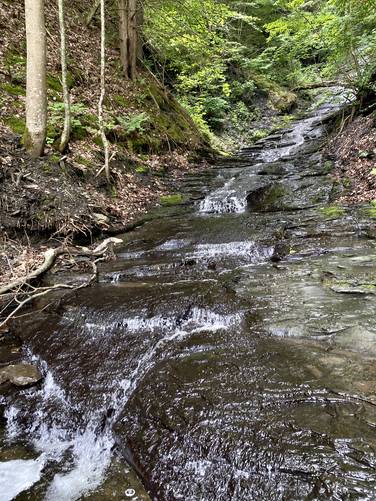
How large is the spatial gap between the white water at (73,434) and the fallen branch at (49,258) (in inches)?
49.3

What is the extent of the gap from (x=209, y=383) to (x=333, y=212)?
570cm

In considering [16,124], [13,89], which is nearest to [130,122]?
[13,89]

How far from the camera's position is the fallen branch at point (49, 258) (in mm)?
5395

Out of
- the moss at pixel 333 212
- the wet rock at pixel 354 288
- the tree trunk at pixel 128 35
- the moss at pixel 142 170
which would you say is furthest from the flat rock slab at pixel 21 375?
the tree trunk at pixel 128 35

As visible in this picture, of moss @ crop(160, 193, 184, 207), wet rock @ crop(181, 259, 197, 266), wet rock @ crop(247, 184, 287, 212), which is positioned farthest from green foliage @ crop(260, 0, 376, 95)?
wet rock @ crop(181, 259, 197, 266)

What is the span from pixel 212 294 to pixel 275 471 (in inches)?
109

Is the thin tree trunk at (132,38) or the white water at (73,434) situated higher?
the thin tree trunk at (132,38)

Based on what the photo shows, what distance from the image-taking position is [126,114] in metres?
13.1

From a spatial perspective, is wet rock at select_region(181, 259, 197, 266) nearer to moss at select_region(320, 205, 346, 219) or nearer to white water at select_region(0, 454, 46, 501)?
moss at select_region(320, 205, 346, 219)

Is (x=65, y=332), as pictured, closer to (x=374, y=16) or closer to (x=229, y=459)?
(x=229, y=459)

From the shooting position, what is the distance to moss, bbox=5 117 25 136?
862cm

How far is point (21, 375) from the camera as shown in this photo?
14.7 feet

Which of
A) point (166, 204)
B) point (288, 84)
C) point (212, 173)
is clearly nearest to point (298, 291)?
point (166, 204)

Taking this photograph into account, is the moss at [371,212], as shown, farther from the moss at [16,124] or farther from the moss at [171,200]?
the moss at [16,124]
